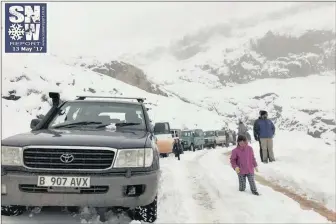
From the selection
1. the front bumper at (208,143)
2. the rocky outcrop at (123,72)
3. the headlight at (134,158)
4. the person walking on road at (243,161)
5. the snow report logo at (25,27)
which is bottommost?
the front bumper at (208,143)

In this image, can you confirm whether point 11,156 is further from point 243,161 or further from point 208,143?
point 208,143

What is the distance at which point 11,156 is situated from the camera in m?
4.53

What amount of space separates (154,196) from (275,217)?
2.12 meters

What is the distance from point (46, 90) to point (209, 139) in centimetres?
2094

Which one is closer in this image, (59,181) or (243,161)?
(59,181)

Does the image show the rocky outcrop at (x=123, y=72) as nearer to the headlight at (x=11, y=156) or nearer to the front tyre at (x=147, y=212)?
the front tyre at (x=147, y=212)

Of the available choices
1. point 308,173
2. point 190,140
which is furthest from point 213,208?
point 190,140

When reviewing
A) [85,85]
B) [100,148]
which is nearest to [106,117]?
[100,148]

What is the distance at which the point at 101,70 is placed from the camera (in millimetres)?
179750

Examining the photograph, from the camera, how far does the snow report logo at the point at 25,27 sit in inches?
343

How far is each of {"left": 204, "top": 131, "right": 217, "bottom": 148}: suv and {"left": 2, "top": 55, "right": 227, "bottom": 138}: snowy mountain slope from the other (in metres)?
15.5

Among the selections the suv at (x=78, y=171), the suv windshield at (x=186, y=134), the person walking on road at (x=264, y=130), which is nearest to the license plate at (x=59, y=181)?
the suv at (x=78, y=171)

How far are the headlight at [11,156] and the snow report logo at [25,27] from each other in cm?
446

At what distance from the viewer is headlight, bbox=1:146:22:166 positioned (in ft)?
14.7
